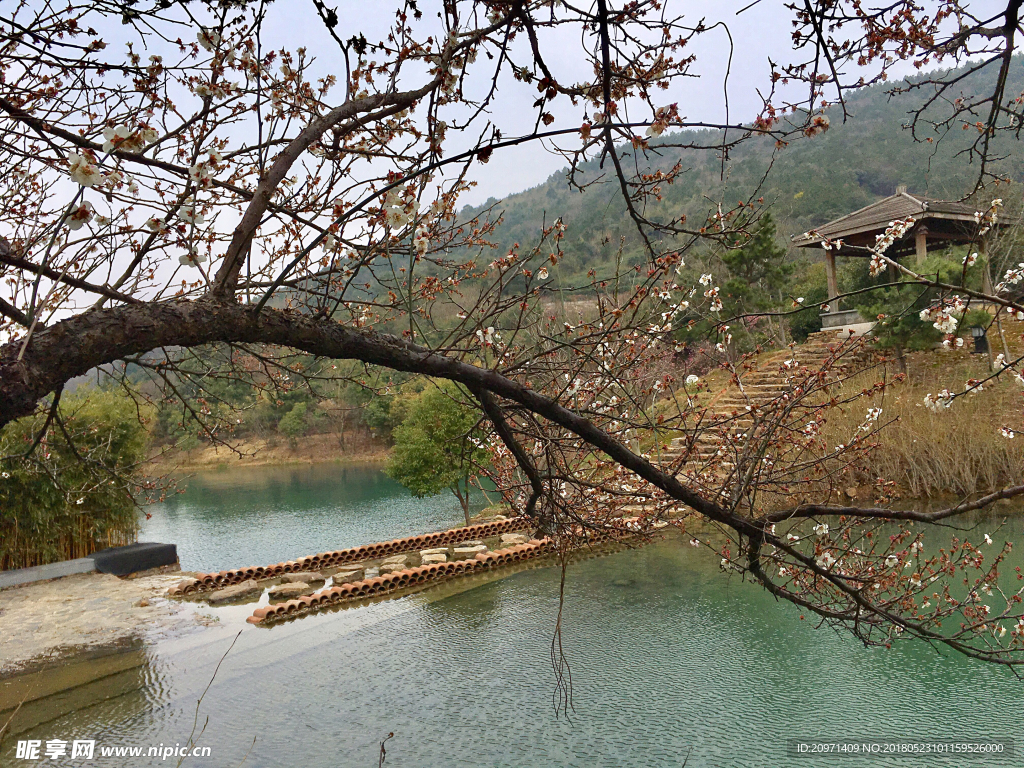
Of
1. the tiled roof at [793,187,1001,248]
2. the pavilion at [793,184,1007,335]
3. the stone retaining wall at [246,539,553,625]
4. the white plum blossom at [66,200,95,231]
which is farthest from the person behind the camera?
the pavilion at [793,184,1007,335]

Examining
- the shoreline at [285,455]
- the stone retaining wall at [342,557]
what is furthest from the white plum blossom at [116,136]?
the shoreline at [285,455]

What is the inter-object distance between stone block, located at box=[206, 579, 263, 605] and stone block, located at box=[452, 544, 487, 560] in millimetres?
2147

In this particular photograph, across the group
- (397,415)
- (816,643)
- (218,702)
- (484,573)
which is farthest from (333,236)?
(397,415)

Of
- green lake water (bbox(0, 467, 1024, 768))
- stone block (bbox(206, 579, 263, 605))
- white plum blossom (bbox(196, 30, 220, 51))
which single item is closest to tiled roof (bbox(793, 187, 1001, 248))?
green lake water (bbox(0, 467, 1024, 768))

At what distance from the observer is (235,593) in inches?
274

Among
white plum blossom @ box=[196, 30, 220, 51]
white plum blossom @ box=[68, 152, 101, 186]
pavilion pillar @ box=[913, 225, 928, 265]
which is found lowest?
white plum blossom @ box=[68, 152, 101, 186]

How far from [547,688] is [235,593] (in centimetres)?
380

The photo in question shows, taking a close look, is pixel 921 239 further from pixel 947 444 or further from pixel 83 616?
pixel 83 616

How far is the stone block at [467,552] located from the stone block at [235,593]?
2147 mm

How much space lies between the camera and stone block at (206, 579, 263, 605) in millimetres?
6789

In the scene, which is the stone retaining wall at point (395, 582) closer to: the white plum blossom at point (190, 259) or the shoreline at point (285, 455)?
the white plum blossom at point (190, 259)

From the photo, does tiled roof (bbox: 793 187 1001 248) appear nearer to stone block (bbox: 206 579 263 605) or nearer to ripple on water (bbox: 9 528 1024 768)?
ripple on water (bbox: 9 528 1024 768)

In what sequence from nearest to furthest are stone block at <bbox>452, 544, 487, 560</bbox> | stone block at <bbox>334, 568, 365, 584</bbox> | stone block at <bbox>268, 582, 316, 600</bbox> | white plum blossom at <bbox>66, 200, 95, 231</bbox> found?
white plum blossom at <bbox>66, 200, 95, 231</bbox> < stone block at <bbox>268, 582, 316, 600</bbox> < stone block at <bbox>334, 568, 365, 584</bbox> < stone block at <bbox>452, 544, 487, 560</bbox>

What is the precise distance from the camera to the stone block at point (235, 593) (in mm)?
6789
